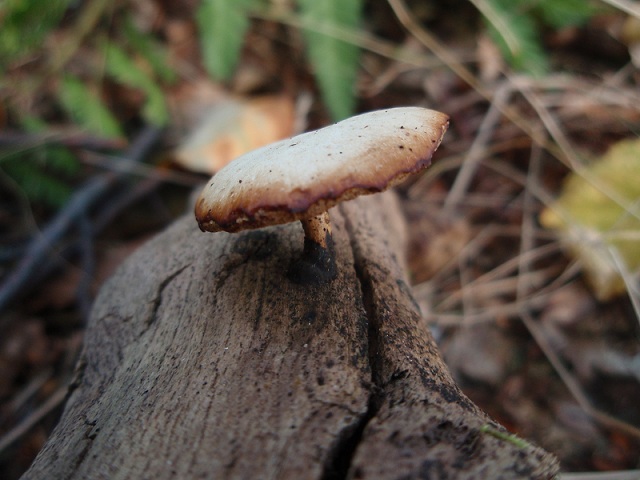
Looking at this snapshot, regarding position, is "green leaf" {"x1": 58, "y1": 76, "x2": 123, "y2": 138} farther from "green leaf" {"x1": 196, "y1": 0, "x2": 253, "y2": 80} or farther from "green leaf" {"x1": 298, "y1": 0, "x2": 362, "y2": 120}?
"green leaf" {"x1": 298, "y1": 0, "x2": 362, "y2": 120}

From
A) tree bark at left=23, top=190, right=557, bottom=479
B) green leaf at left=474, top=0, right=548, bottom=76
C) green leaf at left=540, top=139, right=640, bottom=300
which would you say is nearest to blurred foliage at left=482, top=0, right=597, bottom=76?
green leaf at left=474, top=0, right=548, bottom=76

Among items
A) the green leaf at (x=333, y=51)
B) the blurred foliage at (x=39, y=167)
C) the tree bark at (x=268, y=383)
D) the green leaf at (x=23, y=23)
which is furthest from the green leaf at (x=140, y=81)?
the tree bark at (x=268, y=383)

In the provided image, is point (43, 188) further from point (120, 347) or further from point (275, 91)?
point (120, 347)

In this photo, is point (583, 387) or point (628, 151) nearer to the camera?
point (583, 387)

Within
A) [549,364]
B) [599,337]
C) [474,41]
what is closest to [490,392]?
[549,364]

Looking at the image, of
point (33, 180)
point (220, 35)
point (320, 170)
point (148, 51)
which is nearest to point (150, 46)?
point (148, 51)

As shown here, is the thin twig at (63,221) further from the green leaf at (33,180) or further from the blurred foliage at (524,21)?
the blurred foliage at (524,21)
